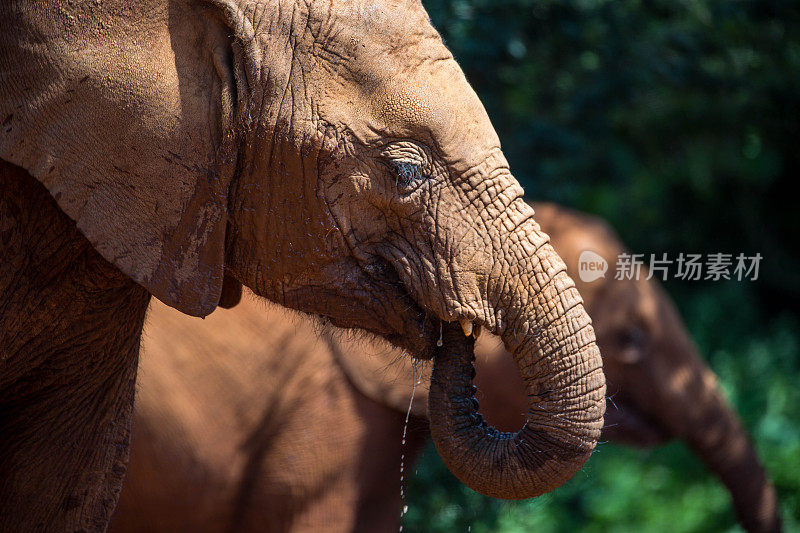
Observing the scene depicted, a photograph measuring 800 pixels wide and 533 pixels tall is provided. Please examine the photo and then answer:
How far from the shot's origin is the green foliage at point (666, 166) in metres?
4.65

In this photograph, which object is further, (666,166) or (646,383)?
(666,166)

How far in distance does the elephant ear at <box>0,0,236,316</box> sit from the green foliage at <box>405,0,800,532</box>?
5.77 ft

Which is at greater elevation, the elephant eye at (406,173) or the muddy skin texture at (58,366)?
the elephant eye at (406,173)

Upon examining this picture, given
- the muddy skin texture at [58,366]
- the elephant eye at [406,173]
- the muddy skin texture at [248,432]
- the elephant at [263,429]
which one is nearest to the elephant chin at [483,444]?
the elephant eye at [406,173]

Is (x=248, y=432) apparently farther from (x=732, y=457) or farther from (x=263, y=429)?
(x=732, y=457)

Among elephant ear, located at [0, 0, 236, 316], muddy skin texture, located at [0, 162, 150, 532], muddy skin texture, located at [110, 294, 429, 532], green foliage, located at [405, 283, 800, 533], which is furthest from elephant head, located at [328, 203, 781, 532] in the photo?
elephant ear, located at [0, 0, 236, 316]

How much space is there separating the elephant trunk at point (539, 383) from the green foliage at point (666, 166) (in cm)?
128

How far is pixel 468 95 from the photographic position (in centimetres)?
179

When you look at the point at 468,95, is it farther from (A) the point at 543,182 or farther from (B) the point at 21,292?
(A) the point at 543,182

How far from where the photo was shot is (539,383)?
1796 mm

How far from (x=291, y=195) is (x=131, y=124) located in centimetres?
30

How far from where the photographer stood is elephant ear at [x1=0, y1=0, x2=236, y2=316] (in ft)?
5.19

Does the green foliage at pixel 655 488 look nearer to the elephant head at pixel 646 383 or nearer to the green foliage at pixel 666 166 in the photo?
the green foliage at pixel 666 166

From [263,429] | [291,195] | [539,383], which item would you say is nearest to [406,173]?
[291,195]
